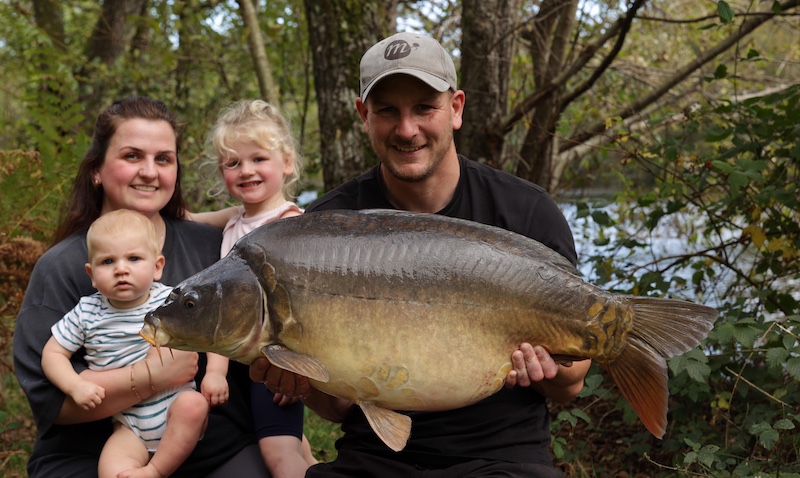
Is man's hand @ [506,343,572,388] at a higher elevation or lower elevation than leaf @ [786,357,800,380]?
higher

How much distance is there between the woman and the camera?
2.94 meters

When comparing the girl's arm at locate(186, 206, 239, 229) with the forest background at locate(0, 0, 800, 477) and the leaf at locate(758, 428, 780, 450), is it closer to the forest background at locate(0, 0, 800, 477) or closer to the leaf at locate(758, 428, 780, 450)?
the forest background at locate(0, 0, 800, 477)

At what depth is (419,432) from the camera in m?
2.72

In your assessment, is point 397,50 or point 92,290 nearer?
point 397,50

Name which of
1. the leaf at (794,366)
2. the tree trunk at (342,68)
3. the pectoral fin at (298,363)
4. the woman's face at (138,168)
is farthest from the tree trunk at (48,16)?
the leaf at (794,366)

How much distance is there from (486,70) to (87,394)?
10.2ft

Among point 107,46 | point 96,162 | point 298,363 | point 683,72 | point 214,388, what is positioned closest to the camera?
point 298,363

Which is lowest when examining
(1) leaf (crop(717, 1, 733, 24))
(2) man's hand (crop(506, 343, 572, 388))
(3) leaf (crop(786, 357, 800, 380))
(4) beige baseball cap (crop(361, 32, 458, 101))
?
(3) leaf (crop(786, 357, 800, 380))

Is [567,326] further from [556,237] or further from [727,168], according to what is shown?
[727,168]

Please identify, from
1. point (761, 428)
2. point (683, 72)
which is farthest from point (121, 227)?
point (683, 72)

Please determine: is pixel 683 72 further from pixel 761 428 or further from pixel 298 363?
→ pixel 298 363

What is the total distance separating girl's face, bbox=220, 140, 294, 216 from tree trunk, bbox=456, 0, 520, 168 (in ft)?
5.68

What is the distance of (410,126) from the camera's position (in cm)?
280

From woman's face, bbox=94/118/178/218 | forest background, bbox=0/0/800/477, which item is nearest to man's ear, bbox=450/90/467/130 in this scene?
woman's face, bbox=94/118/178/218
